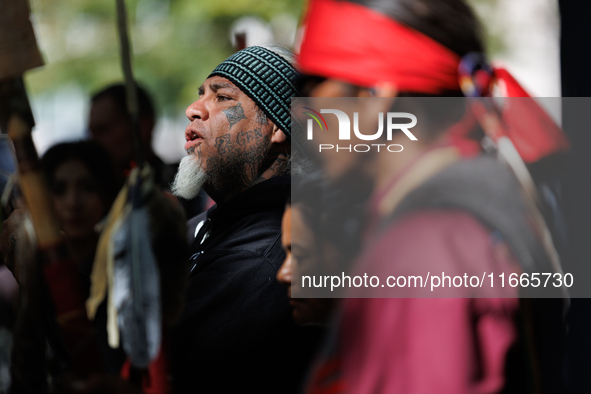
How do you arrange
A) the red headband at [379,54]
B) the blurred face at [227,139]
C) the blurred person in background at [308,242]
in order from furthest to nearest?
the blurred face at [227,139]
the blurred person in background at [308,242]
the red headband at [379,54]

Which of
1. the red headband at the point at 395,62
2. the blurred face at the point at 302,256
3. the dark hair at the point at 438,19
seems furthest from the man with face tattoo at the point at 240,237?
the dark hair at the point at 438,19

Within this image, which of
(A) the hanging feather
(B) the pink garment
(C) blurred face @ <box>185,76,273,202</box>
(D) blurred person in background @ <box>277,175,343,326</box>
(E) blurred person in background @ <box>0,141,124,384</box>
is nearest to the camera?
(B) the pink garment

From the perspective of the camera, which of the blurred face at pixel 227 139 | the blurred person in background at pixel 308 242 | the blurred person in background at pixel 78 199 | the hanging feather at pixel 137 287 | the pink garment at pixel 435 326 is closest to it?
the pink garment at pixel 435 326

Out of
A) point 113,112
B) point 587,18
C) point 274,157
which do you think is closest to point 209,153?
point 274,157

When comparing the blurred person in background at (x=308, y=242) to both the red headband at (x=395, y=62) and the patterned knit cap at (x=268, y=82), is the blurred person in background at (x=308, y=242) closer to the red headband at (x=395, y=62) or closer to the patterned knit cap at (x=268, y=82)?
the red headband at (x=395, y=62)

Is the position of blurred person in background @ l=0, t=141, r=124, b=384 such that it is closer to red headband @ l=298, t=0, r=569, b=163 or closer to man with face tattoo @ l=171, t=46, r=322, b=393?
man with face tattoo @ l=171, t=46, r=322, b=393

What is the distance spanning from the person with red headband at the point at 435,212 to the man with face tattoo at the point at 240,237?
31 cm

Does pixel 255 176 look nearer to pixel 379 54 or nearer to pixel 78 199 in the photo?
pixel 78 199

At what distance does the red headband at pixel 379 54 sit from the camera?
102 centimetres

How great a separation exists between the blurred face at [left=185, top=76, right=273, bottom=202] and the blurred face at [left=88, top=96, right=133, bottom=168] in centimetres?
31

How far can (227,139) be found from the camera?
173 centimetres

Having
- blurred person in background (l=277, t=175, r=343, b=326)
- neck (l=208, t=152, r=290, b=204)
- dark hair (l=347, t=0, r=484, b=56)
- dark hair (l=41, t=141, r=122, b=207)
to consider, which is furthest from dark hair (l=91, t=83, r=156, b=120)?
dark hair (l=347, t=0, r=484, b=56)

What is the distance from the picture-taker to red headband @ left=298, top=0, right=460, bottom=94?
1020mm

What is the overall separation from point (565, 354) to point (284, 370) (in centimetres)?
70
